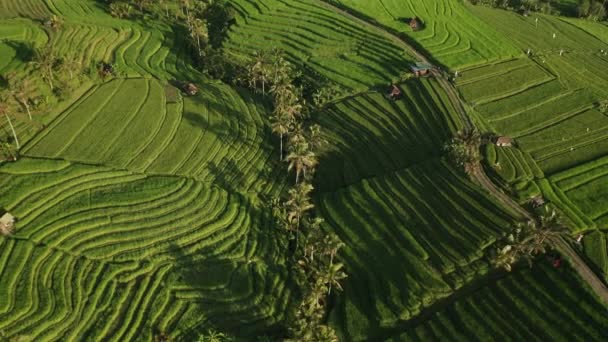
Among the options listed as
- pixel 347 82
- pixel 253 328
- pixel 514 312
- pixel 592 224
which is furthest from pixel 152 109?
pixel 592 224

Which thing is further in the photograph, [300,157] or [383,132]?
[383,132]

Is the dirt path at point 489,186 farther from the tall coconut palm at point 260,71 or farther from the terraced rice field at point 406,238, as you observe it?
the tall coconut palm at point 260,71

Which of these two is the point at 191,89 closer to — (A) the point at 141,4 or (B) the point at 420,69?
(A) the point at 141,4

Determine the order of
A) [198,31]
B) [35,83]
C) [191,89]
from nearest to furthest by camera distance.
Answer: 1. [35,83]
2. [191,89]
3. [198,31]

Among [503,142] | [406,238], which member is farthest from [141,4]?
[503,142]

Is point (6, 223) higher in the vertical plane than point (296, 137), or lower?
lower

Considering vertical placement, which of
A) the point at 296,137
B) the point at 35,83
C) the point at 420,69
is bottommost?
the point at 35,83

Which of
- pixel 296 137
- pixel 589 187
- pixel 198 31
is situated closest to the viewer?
pixel 589 187
